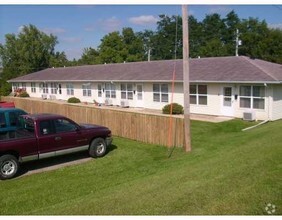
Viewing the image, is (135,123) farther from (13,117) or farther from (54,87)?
(54,87)

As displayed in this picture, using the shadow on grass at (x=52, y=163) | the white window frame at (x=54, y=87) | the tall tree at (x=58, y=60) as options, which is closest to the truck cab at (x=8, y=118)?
the shadow on grass at (x=52, y=163)

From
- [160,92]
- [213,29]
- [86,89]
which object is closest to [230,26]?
[213,29]

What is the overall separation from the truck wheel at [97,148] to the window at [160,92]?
1338cm

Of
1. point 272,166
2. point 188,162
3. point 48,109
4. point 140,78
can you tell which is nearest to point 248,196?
point 272,166

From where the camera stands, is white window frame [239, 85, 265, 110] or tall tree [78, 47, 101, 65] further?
tall tree [78, 47, 101, 65]

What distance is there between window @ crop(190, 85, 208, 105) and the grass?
30.7ft

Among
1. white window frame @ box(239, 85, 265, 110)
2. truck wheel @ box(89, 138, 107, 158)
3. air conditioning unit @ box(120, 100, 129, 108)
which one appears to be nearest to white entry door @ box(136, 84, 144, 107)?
air conditioning unit @ box(120, 100, 129, 108)

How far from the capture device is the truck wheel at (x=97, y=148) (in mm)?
13148

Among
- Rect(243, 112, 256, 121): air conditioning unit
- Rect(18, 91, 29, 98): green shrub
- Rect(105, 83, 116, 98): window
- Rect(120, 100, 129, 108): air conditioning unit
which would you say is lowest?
Rect(243, 112, 256, 121): air conditioning unit

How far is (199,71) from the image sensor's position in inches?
1019

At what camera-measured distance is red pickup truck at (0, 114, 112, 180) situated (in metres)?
10.9

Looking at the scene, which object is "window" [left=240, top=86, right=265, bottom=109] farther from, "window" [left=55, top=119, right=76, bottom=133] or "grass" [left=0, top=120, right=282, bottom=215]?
"window" [left=55, top=119, right=76, bottom=133]

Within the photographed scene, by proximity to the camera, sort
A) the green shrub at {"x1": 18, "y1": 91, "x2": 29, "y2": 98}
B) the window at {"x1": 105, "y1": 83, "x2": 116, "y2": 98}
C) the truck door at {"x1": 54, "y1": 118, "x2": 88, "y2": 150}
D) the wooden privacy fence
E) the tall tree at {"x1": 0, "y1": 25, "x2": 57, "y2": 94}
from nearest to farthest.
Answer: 1. the truck door at {"x1": 54, "y1": 118, "x2": 88, "y2": 150}
2. the wooden privacy fence
3. the window at {"x1": 105, "y1": 83, "x2": 116, "y2": 98}
4. the green shrub at {"x1": 18, "y1": 91, "x2": 29, "y2": 98}
5. the tall tree at {"x1": 0, "y1": 25, "x2": 57, "y2": 94}

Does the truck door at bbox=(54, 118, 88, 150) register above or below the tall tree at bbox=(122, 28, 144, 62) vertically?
below
